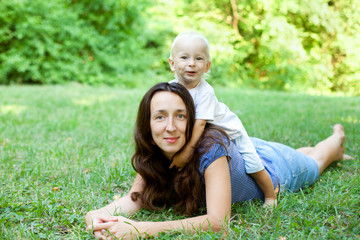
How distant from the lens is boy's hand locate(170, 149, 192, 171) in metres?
2.35

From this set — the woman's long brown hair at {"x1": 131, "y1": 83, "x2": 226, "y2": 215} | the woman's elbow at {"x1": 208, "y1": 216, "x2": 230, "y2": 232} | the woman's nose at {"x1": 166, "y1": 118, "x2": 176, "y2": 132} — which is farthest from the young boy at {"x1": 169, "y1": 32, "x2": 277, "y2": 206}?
the woman's elbow at {"x1": 208, "y1": 216, "x2": 230, "y2": 232}

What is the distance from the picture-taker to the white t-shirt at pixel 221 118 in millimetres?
2381

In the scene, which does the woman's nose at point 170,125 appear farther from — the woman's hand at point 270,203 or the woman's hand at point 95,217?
the woman's hand at point 270,203

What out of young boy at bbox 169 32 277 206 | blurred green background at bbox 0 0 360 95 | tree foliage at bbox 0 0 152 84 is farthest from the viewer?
blurred green background at bbox 0 0 360 95

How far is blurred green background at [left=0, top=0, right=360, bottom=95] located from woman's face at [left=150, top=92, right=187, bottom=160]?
10.6 meters

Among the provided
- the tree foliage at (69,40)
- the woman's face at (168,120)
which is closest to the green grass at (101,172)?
the woman's face at (168,120)

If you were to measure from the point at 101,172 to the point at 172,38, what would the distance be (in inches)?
513

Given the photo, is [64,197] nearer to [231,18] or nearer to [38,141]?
[38,141]

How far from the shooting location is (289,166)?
10.1 ft

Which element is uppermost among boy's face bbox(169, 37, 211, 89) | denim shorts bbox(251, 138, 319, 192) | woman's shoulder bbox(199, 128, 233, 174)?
boy's face bbox(169, 37, 211, 89)

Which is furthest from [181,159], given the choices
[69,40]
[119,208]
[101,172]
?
[69,40]

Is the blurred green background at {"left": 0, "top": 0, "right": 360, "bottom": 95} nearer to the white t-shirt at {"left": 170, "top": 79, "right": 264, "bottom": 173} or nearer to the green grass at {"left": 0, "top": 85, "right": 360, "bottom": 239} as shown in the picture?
the green grass at {"left": 0, "top": 85, "right": 360, "bottom": 239}

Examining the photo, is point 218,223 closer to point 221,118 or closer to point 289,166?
point 221,118

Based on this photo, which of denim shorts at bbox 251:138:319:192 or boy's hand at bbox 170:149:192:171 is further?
denim shorts at bbox 251:138:319:192
